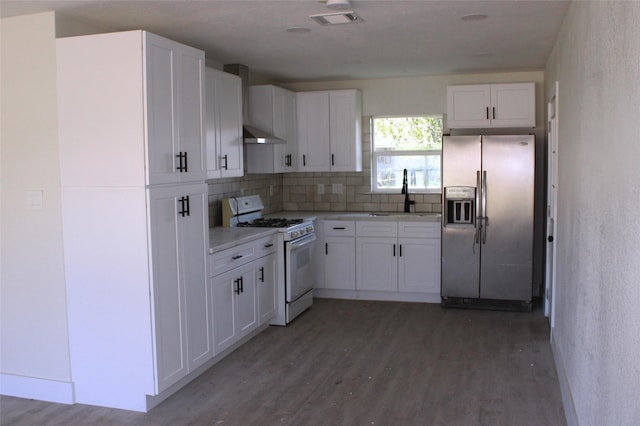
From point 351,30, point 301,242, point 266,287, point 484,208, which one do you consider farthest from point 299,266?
point 351,30

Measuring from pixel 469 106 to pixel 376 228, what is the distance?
1.55m

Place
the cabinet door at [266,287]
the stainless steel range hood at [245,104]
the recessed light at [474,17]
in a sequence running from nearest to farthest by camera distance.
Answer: the recessed light at [474,17] → the cabinet door at [266,287] → the stainless steel range hood at [245,104]

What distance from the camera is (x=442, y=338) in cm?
488

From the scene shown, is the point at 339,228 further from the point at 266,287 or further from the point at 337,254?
the point at 266,287

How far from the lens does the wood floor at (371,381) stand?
3.42 m

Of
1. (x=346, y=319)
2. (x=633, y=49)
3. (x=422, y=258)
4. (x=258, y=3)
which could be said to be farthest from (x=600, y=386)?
(x=422, y=258)

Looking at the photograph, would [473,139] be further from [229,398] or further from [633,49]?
[633,49]

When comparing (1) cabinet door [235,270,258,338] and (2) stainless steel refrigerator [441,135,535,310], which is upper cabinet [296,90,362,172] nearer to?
(2) stainless steel refrigerator [441,135,535,310]

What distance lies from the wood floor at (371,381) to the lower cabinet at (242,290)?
20 centimetres

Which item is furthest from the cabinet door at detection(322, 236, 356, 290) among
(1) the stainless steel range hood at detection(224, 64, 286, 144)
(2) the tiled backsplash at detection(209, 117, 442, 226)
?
(1) the stainless steel range hood at detection(224, 64, 286, 144)

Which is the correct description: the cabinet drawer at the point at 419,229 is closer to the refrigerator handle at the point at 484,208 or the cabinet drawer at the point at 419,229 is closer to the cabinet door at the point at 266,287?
the refrigerator handle at the point at 484,208

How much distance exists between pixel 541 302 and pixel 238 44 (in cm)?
391

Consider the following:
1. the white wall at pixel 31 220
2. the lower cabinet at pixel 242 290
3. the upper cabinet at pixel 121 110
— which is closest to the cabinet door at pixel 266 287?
the lower cabinet at pixel 242 290

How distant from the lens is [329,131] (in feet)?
21.3
